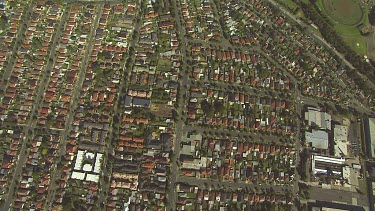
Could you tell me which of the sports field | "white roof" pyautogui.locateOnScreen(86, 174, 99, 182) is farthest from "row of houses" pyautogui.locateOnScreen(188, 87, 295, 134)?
the sports field

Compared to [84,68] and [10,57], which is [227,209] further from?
[10,57]

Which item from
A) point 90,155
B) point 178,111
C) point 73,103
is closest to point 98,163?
point 90,155

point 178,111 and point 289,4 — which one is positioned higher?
point 289,4

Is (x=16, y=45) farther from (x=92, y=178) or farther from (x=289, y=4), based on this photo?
(x=289, y=4)

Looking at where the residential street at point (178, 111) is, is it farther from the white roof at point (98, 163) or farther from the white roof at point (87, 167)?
the white roof at point (87, 167)

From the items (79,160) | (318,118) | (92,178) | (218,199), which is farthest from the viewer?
(318,118)

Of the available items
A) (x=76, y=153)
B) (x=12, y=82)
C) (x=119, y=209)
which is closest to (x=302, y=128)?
(x=119, y=209)
